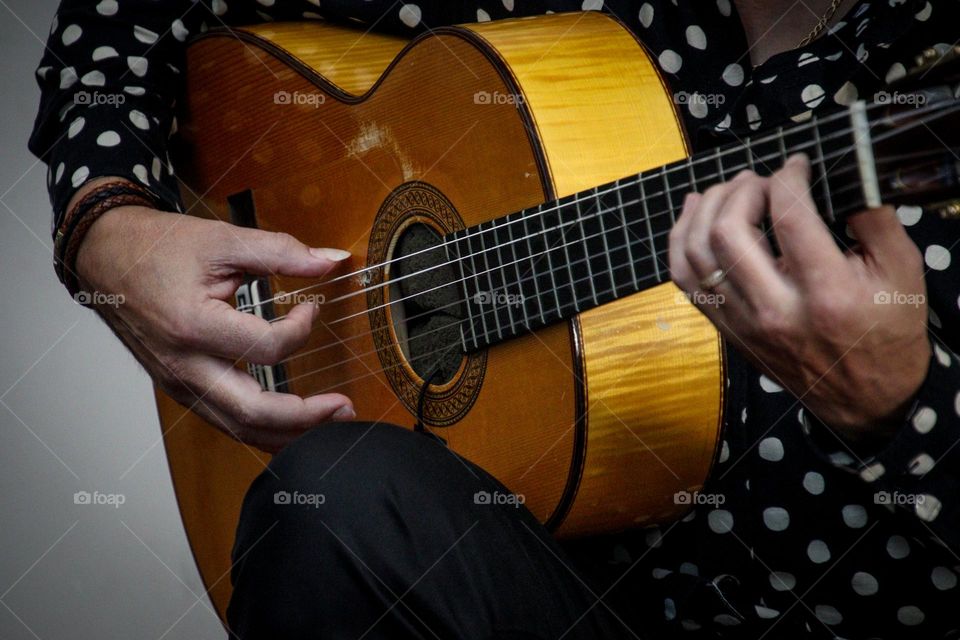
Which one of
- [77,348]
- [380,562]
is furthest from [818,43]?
[77,348]

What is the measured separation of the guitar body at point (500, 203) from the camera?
2.75 feet

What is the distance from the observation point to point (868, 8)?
32.3 inches

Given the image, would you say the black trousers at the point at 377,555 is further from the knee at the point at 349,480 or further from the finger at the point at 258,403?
the finger at the point at 258,403

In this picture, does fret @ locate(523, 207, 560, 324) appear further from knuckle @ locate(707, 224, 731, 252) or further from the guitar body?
knuckle @ locate(707, 224, 731, 252)

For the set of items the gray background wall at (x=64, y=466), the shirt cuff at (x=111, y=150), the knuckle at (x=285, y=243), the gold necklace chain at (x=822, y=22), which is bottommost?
the gray background wall at (x=64, y=466)

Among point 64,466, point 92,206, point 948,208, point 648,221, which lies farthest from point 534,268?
point 64,466

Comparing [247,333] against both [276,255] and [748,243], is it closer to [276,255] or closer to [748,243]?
[276,255]

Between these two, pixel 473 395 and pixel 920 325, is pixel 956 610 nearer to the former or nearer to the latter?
pixel 920 325

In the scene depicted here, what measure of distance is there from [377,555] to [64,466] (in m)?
1.28

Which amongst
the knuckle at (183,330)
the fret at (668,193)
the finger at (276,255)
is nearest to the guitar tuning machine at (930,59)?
the fret at (668,193)

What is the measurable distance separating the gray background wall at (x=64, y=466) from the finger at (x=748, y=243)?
1.43 metres

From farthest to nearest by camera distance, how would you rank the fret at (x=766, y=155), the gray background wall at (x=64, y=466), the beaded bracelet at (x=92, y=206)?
1. the gray background wall at (x=64, y=466)
2. the beaded bracelet at (x=92, y=206)
3. the fret at (x=766, y=155)

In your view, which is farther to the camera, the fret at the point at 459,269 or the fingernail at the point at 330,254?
the fingernail at the point at 330,254

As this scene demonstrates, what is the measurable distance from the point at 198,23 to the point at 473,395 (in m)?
0.74
